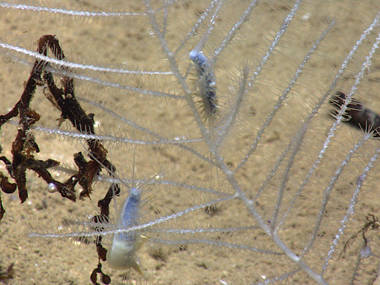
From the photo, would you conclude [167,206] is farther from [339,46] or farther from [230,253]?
[339,46]

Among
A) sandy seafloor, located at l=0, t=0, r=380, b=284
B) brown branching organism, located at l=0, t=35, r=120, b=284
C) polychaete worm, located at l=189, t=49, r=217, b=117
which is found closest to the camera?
polychaete worm, located at l=189, t=49, r=217, b=117

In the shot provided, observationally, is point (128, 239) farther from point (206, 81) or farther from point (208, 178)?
point (208, 178)

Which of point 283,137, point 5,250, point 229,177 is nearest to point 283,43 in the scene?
point 229,177

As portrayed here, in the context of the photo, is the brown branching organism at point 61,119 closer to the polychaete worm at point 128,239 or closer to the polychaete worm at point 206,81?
the polychaete worm at point 128,239

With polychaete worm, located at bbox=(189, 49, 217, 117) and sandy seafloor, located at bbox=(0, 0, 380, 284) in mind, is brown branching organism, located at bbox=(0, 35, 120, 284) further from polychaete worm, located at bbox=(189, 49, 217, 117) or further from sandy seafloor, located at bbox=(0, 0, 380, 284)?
polychaete worm, located at bbox=(189, 49, 217, 117)

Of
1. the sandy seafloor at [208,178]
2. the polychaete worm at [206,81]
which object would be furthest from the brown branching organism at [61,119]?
the polychaete worm at [206,81]

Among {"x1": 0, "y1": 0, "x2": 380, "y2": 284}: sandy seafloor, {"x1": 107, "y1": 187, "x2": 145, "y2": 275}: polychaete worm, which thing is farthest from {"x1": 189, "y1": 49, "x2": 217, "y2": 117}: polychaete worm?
{"x1": 107, "y1": 187, "x2": 145, "y2": 275}: polychaete worm

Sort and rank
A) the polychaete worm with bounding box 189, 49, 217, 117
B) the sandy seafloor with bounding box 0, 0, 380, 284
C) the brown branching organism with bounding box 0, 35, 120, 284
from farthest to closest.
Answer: the sandy seafloor with bounding box 0, 0, 380, 284 < the brown branching organism with bounding box 0, 35, 120, 284 < the polychaete worm with bounding box 189, 49, 217, 117
